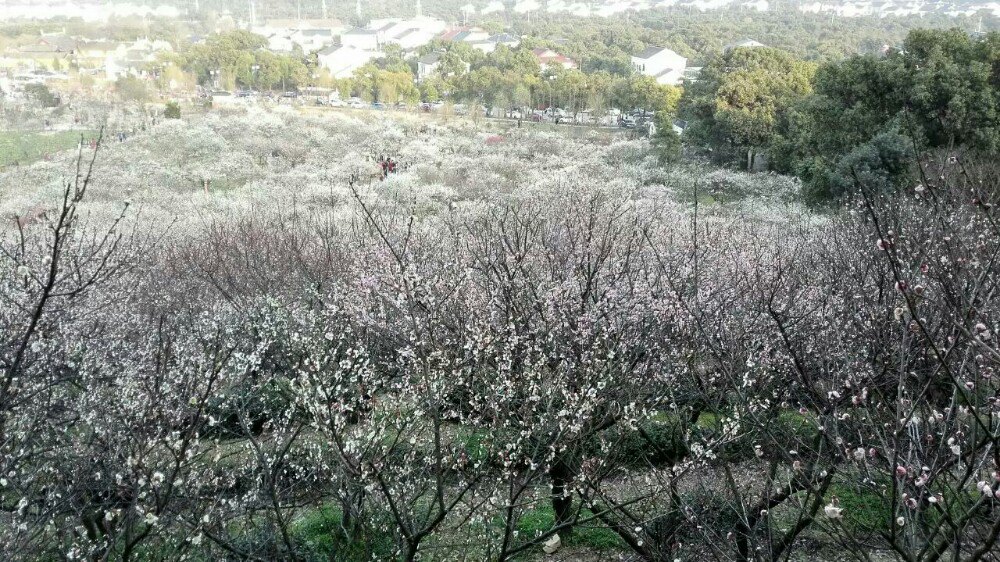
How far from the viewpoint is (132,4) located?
161 ft

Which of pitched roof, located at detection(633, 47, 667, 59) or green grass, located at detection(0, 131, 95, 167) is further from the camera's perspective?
pitched roof, located at detection(633, 47, 667, 59)

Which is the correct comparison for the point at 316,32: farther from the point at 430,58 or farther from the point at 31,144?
the point at 31,144

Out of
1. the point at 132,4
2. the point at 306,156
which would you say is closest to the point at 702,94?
the point at 306,156

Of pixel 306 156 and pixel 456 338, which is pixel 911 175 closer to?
pixel 456 338

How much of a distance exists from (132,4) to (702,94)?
41.3 metres

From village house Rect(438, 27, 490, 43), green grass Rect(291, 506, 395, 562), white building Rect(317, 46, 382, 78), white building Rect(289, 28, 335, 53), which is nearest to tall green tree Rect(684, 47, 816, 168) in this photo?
green grass Rect(291, 506, 395, 562)

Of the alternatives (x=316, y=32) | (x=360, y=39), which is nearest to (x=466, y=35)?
(x=360, y=39)

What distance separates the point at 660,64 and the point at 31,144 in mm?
42072

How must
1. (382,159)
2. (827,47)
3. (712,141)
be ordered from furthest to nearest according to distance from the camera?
(827,47) < (382,159) < (712,141)

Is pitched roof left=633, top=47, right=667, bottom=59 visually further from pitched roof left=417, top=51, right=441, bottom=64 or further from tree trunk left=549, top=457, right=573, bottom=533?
tree trunk left=549, top=457, right=573, bottom=533

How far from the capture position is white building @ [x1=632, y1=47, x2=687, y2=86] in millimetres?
52625

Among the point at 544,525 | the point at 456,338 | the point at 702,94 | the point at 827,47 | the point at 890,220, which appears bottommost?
the point at 544,525

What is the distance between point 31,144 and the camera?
31.2 metres

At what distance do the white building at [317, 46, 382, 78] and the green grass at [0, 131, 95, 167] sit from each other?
2047 cm
